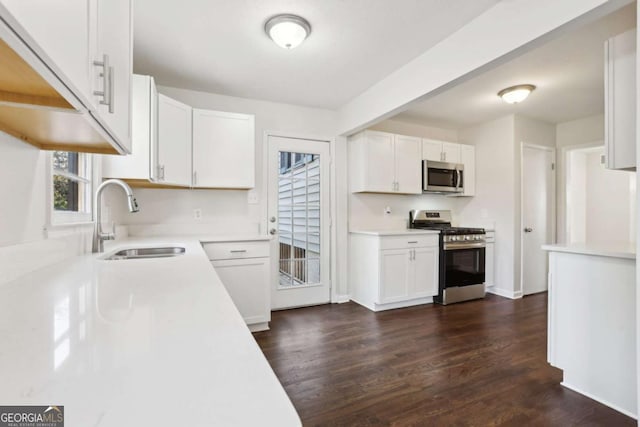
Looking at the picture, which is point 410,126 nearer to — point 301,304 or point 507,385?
point 301,304

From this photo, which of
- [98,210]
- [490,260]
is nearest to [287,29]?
[98,210]

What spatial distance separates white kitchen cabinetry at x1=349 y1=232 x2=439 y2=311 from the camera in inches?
131

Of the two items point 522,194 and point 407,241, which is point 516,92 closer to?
point 522,194

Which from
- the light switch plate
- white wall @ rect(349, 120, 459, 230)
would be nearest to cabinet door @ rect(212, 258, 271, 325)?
the light switch plate

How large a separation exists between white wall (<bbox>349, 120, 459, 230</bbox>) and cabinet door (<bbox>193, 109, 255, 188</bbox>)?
1448mm

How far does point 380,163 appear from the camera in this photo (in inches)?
144

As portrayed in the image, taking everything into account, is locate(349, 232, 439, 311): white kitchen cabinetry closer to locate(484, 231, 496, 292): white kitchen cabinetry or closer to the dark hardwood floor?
the dark hardwood floor

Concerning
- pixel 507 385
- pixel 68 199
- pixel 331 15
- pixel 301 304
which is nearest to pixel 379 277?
pixel 301 304

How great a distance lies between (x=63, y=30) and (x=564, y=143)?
5.42m

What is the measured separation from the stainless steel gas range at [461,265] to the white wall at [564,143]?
1295 millimetres

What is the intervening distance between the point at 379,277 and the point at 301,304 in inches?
37.7

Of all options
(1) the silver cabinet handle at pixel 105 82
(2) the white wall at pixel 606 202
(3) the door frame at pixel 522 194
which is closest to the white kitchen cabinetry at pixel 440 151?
(3) the door frame at pixel 522 194

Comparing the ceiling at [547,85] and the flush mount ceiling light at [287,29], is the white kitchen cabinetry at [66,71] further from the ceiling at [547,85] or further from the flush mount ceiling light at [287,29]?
the ceiling at [547,85]

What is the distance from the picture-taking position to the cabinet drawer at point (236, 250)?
103 inches
